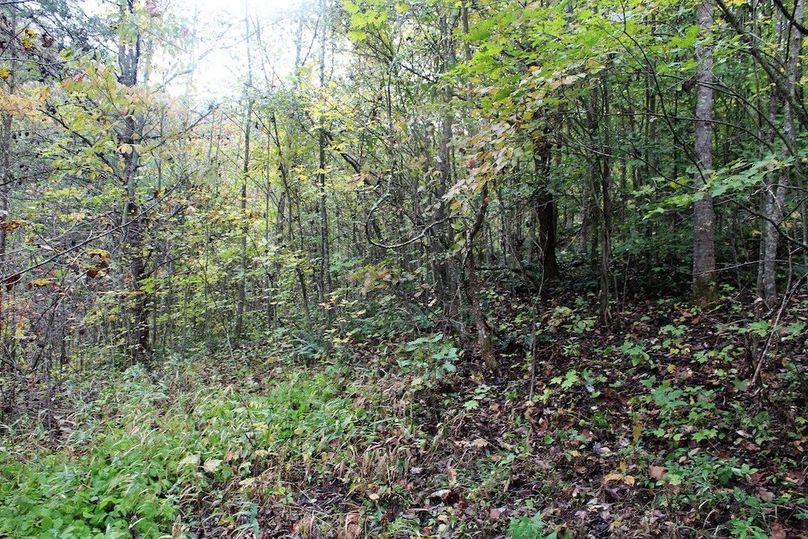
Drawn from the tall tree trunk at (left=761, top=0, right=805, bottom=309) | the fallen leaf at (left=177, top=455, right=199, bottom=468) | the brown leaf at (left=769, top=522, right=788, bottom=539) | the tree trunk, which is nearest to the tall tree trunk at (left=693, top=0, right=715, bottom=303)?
the tall tree trunk at (left=761, top=0, right=805, bottom=309)

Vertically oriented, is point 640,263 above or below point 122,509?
above

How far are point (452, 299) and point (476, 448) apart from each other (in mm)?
2214

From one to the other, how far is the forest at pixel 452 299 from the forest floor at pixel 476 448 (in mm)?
31

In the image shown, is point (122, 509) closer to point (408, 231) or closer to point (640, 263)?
point (408, 231)

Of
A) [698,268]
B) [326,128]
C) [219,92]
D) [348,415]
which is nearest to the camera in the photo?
[348,415]

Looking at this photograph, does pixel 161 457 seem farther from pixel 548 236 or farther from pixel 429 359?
pixel 548 236

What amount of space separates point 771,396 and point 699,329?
156 centimetres

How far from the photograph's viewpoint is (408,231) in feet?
24.7

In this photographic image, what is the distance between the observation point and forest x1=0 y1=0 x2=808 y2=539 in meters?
3.70

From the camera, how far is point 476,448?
15.0 feet

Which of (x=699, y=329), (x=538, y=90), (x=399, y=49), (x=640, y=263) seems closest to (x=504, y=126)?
(x=538, y=90)

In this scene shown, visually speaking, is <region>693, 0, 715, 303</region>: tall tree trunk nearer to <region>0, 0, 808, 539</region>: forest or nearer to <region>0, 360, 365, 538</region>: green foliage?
<region>0, 0, 808, 539</region>: forest

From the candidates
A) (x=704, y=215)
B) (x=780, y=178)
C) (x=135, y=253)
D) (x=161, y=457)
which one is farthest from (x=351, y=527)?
(x=135, y=253)

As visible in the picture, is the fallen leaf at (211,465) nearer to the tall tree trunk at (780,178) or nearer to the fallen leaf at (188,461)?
the fallen leaf at (188,461)
